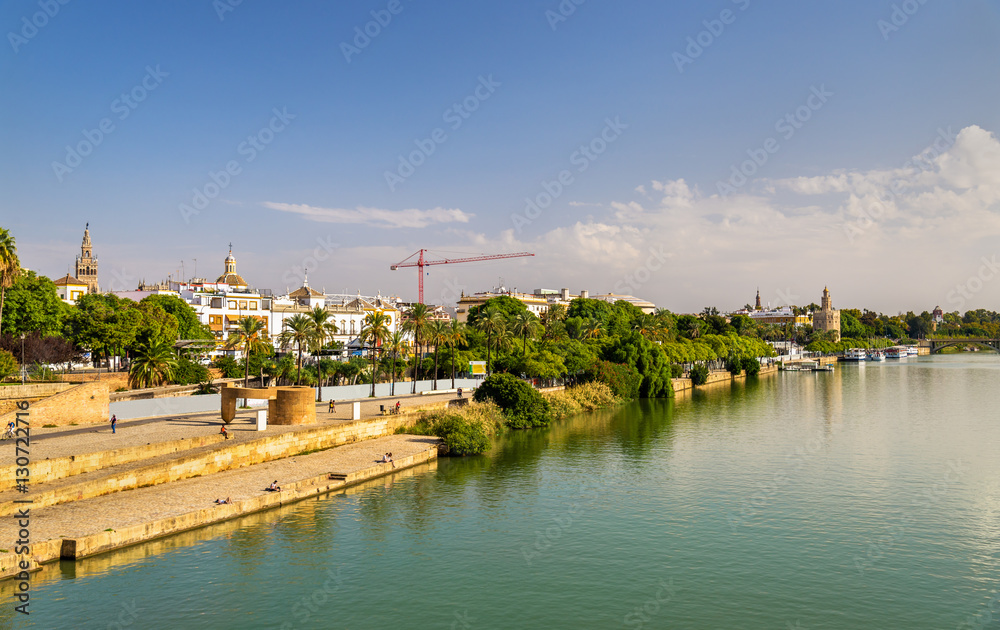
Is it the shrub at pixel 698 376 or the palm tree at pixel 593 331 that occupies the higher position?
the palm tree at pixel 593 331

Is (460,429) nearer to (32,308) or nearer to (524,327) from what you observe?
(524,327)

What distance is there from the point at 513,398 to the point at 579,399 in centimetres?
1411

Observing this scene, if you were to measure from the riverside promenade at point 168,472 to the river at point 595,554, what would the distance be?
2.77 feet

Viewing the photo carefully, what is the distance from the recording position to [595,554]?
23828 mm

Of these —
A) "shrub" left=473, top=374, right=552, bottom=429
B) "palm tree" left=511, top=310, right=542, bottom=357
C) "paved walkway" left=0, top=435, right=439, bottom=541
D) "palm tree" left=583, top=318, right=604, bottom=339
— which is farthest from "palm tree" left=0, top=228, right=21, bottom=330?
"palm tree" left=583, top=318, right=604, bottom=339

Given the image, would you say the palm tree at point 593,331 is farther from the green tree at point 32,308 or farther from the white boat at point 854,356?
the white boat at point 854,356

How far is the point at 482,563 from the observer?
75.6 ft

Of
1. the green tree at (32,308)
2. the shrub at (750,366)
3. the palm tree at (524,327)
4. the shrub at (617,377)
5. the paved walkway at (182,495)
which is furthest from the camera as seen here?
the shrub at (750,366)

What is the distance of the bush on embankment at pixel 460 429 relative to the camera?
1631 inches

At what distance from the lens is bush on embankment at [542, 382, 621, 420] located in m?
59.1

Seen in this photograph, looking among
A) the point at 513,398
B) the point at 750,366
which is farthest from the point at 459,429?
the point at 750,366
